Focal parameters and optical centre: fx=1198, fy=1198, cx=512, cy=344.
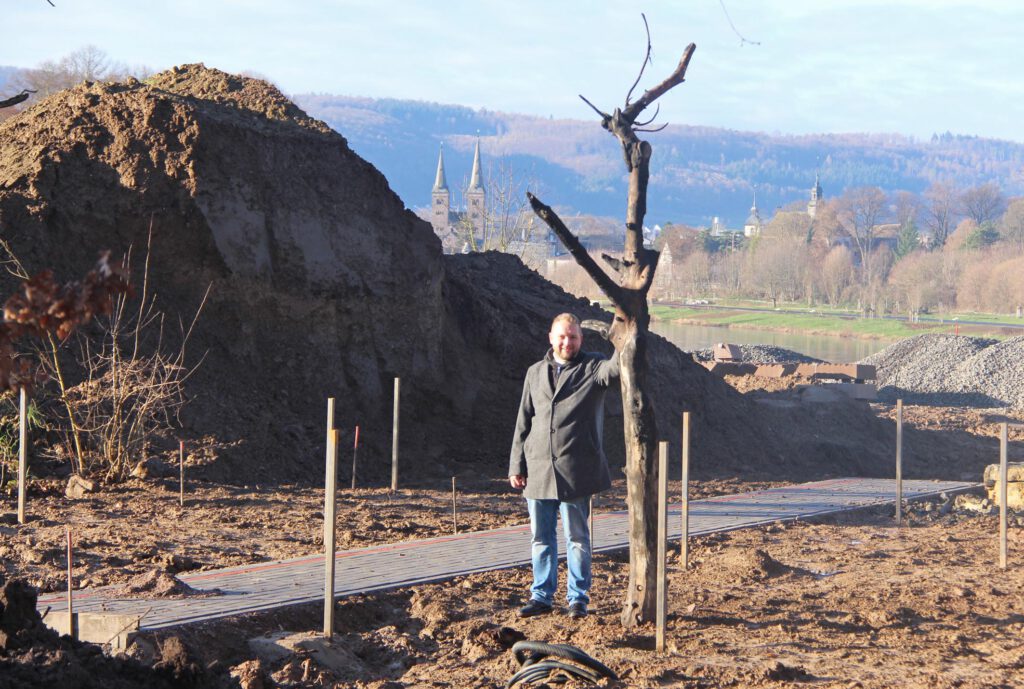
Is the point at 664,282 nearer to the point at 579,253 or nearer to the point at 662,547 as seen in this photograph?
the point at 579,253

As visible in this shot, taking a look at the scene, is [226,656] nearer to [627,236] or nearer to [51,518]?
[627,236]

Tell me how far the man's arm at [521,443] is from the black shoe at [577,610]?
2.77 ft

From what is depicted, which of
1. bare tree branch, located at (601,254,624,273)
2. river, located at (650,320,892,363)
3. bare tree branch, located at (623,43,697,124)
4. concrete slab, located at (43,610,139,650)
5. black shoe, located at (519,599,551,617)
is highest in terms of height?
bare tree branch, located at (623,43,697,124)

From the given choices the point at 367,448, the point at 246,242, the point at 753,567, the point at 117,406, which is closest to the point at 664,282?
the point at 246,242

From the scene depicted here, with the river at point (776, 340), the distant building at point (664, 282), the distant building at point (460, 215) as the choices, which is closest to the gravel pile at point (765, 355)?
the distant building at point (460, 215)

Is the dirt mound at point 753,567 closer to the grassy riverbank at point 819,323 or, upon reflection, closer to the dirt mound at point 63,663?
the dirt mound at point 63,663

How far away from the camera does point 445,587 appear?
8.64 metres

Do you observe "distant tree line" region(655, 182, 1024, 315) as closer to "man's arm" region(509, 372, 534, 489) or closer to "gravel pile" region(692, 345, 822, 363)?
"gravel pile" region(692, 345, 822, 363)

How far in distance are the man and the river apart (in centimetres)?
4381

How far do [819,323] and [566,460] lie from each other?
64.8 m

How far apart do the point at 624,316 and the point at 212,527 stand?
5002 mm

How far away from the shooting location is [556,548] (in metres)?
7.71

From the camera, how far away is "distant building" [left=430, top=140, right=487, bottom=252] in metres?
45.1

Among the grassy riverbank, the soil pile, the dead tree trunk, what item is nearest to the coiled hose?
the dead tree trunk
